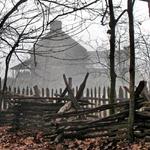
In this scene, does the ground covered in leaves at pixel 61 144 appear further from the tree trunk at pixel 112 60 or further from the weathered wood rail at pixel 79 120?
the tree trunk at pixel 112 60

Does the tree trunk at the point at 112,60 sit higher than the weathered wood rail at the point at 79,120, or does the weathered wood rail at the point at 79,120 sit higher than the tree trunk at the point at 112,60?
the tree trunk at the point at 112,60

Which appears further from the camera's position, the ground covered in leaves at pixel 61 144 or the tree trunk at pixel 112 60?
the tree trunk at pixel 112 60

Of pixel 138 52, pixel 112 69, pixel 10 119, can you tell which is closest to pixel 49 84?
pixel 138 52

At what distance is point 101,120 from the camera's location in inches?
306

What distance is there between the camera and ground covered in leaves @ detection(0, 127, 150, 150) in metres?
6.77

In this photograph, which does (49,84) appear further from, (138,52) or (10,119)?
(10,119)

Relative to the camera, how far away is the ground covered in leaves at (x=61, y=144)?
6766 millimetres

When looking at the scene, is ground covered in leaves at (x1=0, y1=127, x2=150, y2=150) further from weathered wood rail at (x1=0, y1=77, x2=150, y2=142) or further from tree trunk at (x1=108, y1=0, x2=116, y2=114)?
tree trunk at (x1=108, y1=0, x2=116, y2=114)

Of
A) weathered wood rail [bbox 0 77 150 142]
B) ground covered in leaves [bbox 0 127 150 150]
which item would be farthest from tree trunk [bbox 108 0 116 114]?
ground covered in leaves [bbox 0 127 150 150]

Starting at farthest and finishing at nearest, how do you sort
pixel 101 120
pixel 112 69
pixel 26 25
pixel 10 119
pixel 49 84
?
pixel 49 84 → pixel 10 119 → pixel 26 25 → pixel 112 69 → pixel 101 120

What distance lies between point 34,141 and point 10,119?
451cm

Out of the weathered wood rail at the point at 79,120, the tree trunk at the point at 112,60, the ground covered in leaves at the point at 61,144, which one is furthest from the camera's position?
the tree trunk at the point at 112,60

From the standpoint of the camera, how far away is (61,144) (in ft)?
26.0

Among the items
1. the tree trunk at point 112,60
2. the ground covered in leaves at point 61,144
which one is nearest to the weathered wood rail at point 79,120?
the ground covered in leaves at point 61,144
